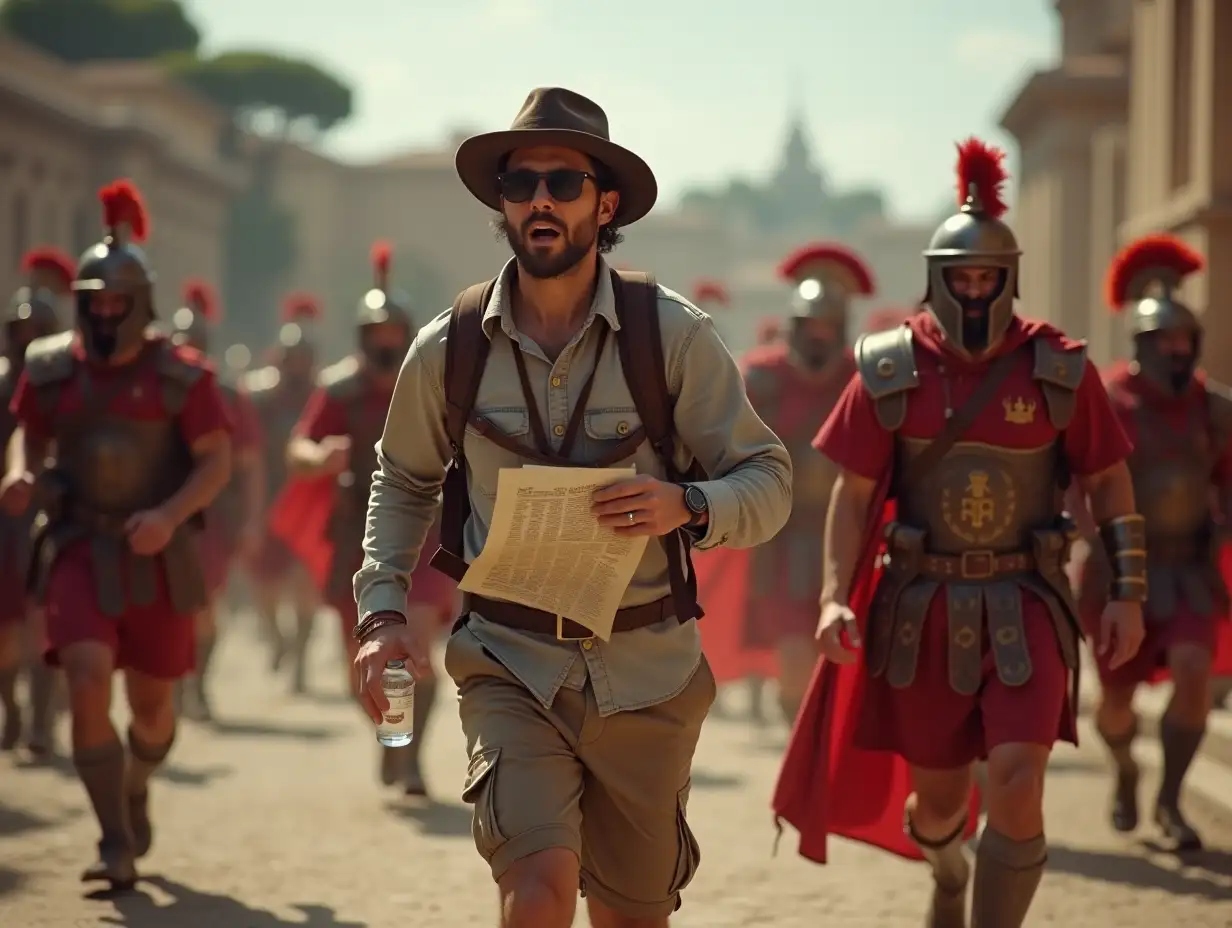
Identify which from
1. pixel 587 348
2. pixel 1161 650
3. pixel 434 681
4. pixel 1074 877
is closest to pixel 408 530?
pixel 587 348

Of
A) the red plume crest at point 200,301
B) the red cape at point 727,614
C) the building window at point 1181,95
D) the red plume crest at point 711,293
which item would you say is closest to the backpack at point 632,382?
the red cape at point 727,614

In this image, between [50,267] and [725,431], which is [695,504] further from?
[50,267]

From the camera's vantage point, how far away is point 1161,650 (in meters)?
8.26

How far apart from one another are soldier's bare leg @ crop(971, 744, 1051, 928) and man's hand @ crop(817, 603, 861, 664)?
1.71 feet

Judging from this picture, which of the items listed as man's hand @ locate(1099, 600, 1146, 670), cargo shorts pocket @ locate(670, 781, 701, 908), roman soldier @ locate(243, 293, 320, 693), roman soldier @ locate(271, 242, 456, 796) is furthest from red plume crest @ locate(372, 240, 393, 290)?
cargo shorts pocket @ locate(670, 781, 701, 908)

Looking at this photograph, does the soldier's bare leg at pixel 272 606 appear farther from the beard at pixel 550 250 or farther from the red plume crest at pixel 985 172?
the beard at pixel 550 250

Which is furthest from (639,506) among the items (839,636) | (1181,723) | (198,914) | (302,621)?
(302,621)

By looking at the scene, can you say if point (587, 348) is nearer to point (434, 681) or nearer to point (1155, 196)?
point (434, 681)

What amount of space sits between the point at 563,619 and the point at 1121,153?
19.2m

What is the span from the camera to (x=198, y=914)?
275 inches

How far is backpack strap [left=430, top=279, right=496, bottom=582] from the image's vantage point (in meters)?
4.68

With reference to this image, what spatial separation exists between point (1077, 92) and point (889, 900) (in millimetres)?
22411

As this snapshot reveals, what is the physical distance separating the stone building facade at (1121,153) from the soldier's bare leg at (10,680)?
22.9ft

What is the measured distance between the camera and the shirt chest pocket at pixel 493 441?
4.64 metres
